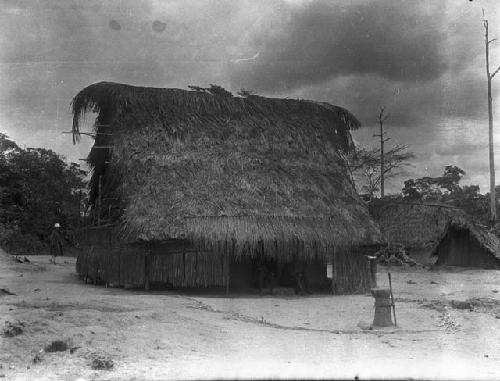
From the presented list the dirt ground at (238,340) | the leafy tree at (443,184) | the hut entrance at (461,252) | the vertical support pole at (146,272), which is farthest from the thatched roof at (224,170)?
the leafy tree at (443,184)

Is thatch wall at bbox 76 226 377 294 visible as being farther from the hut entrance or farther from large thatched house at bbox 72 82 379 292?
the hut entrance

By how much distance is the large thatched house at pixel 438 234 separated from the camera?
25.2 meters

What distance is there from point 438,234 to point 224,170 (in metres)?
15.5

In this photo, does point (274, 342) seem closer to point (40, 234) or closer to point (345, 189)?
point (345, 189)

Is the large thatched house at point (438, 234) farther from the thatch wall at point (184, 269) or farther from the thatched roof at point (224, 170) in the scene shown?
the thatch wall at point (184, 269)

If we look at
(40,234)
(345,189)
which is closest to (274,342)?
(345,189)

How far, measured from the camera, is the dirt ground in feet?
21.9

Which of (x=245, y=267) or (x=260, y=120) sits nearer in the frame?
(x=245, y=267)

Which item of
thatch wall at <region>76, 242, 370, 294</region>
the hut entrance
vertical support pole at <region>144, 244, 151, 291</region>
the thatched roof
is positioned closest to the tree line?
the thatched roof

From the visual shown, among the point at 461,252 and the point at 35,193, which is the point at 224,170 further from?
the point at 35,193

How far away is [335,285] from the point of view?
16.2 m

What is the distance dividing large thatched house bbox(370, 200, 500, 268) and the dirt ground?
40.5 feet

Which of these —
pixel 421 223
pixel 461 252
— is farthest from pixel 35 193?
pixel 461 252

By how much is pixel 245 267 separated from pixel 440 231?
1498 centimetres
